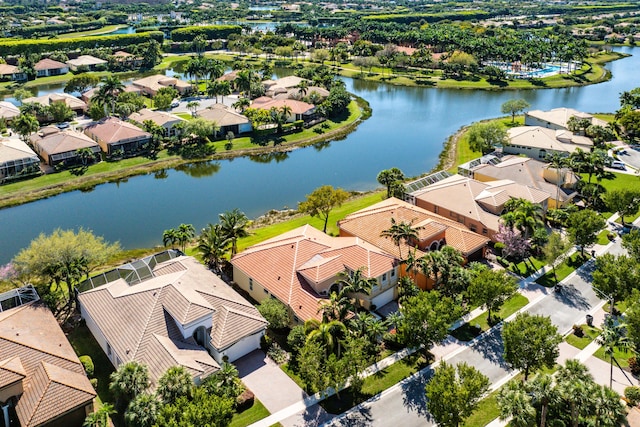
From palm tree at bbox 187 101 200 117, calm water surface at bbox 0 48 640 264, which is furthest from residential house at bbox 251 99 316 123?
palm tree at bbox 187 101 200 117

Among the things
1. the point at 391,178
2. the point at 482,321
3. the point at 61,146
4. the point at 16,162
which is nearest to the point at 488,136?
the point at 391,178

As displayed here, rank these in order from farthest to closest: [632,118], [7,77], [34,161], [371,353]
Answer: [7,77]
[632,118]
[34,161]
[371,353]

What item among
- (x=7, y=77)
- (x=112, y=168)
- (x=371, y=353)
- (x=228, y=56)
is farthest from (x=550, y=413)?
(x=228, y=56)

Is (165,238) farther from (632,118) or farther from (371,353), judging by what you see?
(632,118)

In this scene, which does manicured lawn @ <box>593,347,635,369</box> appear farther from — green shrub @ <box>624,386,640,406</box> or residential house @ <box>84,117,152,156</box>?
residential house @ <box>84,117,152,156</box>

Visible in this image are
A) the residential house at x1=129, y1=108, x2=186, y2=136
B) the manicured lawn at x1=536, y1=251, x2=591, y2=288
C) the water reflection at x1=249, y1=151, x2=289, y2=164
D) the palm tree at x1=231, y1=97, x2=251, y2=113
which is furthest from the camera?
the palm tree at x1=231, y1=97, x2=251, y2=113

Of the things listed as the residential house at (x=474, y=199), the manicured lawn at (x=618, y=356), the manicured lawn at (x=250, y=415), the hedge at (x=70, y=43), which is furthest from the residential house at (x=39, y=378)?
the hedge at (x=70, y=43)
